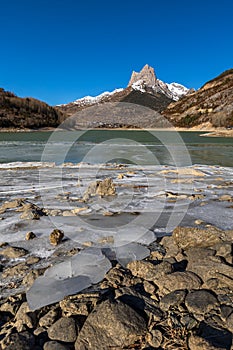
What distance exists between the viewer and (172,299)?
2.65 m

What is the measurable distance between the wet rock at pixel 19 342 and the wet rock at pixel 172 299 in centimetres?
126

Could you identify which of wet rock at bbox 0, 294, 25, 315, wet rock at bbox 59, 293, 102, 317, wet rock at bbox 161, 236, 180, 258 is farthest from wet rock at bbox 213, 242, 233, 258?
wet rock at bbox 0, 294, 25, 315

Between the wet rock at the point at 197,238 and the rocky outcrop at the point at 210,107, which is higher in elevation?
the rocky outcrop at the point at 210,107

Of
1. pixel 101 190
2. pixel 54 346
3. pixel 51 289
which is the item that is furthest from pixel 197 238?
pixel 101 190

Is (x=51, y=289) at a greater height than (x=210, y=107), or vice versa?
(x=210, y=107)

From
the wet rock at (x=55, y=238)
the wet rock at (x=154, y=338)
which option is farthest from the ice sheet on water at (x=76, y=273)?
the wet rock at (x=154, y=338)

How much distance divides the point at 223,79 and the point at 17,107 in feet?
370

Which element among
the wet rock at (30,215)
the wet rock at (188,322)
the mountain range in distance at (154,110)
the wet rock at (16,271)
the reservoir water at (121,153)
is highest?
the mountain range in distance at (154,110)

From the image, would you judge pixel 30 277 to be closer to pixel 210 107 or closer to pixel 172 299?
pixel 172 299

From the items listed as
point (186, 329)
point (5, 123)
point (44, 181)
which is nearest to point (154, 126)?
point (5, 123)

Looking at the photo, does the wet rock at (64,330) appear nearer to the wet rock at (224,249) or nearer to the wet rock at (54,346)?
the wet rock at (54,346)

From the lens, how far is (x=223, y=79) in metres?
144

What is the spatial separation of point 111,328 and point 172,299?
2.45ft

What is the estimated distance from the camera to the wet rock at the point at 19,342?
213 cm
